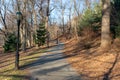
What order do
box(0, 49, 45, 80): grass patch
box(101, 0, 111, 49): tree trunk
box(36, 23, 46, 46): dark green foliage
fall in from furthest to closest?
box(36, 23, 46, 46): dark green foliage
box(101, 0, 111, 49): tree trunk
box(0, 49, 45, 80): grass patch

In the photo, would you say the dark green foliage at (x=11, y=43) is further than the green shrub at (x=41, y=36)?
Yes

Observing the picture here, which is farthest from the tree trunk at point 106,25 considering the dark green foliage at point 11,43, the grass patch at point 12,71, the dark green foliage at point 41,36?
the dark green foliage at point 11,43

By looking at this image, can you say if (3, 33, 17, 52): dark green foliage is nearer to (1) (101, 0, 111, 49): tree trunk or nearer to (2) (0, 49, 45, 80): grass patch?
(2) (0, 49, 45, 80): grass patch

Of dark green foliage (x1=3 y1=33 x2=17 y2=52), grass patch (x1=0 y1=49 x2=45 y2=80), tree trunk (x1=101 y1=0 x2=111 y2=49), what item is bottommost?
dark green foliage (x1=3 y1=33 x2=17 y2=52)

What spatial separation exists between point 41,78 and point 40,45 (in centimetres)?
2611

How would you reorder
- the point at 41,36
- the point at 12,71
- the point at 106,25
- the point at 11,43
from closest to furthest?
the point at 12,71
the point at 106,25
the point at 41,36
the point at 11,43

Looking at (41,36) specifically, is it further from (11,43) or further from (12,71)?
(12,71)

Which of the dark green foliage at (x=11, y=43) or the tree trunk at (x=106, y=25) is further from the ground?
the tree trunk at (x=106, y=25)

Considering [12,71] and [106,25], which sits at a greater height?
[106,25]

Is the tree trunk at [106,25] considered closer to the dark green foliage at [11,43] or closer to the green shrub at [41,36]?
the green shrub at [41,36]

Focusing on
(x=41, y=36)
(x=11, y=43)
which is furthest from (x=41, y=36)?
(x=11, y=43)

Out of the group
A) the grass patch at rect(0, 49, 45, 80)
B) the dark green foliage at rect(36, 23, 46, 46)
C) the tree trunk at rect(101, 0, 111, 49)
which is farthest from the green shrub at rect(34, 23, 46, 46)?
the tree trunk at rect(101, 0, 111, 49)

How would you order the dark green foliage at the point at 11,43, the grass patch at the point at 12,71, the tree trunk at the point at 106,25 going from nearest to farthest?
the grass patch at the point at 12,71 → the tree trunk at the point at 106,25 → the dark green foliage at the point at 11,43

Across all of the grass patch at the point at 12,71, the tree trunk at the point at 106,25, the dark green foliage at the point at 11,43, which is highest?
the tree trunk at the point at 106,25
